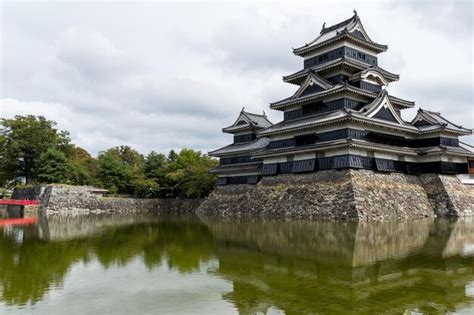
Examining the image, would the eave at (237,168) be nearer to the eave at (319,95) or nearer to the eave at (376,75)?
the eave at (319,95)

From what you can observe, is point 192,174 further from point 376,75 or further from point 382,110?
point 382,110

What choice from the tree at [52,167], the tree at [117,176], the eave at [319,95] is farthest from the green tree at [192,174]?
the eave at [319,95]

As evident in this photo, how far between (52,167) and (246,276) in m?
41.6

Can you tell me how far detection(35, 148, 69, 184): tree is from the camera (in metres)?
45.6

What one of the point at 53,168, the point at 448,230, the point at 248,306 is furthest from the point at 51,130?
the point at 248,306

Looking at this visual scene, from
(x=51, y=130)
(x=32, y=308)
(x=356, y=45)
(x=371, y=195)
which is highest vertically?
(x=356, y=45)

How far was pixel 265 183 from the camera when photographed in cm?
3466

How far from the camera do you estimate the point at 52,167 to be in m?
45.9

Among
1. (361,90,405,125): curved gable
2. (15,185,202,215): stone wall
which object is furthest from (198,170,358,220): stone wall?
(15,185,202,215): stone wall

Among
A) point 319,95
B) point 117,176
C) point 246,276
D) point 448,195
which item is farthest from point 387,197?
point 117,176

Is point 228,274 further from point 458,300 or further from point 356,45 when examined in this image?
point 356,45

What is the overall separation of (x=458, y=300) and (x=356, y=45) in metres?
30.7

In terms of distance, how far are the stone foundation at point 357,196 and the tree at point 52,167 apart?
2285 cm

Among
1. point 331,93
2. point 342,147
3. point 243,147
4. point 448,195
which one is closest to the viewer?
point 342,147
